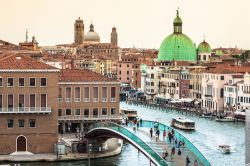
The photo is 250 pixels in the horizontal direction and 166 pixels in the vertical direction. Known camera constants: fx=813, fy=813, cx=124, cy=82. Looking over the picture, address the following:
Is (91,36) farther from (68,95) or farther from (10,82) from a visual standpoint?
(10,82)

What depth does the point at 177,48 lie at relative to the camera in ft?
291

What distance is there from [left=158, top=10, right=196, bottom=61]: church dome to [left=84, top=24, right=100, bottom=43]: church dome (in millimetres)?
61478

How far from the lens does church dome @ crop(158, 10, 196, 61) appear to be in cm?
8844

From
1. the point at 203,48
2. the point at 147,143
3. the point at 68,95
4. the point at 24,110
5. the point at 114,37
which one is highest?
the point at 114,37

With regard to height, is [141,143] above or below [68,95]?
below

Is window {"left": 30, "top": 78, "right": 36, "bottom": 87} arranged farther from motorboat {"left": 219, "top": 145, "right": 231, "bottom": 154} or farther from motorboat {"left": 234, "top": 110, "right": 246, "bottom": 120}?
motorboat {"left": 234, "top": 110, "right": 246, "bottom": 120}

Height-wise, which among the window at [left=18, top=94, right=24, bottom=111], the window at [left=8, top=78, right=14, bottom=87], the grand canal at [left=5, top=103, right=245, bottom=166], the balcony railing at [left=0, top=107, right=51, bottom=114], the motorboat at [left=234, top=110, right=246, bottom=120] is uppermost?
the window at [left=8, top=78, right=14, bottom=87]

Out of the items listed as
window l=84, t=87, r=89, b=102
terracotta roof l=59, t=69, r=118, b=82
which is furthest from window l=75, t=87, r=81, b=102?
terracotta roof l=59, t=69, r=118, b=82

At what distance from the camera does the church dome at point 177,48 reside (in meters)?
88.4

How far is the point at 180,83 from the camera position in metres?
72.7

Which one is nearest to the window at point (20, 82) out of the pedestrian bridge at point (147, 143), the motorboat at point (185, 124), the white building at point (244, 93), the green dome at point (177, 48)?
the pedestrian bridge at point (147, 143)

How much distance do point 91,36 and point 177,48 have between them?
64253 mm

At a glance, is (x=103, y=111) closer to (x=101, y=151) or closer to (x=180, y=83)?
(x=101, y=151)

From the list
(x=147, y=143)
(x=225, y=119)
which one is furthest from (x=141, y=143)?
(x=225, y=119)
